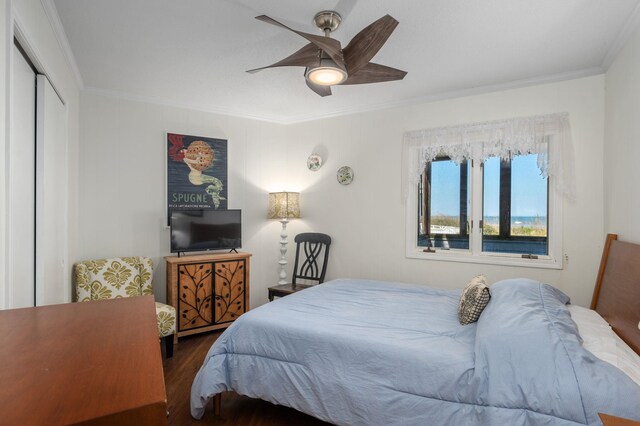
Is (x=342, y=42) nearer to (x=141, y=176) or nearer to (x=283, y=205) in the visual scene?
(x=283, y=205)

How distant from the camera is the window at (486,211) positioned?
340cm

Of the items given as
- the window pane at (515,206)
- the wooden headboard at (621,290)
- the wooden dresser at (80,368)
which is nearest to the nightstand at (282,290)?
the window pane at (515,206)

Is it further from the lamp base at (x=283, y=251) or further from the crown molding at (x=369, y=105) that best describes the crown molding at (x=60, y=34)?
the lamp base at (x=283, y=251)

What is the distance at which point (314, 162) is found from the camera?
459 centimetres

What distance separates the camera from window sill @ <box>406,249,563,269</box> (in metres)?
3.25

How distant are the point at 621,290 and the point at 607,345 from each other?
0.77 m

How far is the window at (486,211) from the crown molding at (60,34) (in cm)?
336

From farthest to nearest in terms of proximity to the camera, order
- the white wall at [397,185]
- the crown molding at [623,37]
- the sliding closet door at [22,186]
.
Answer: the white wall at [397,185], the crown molding at [623,37], the sliding closet door at [22,186]

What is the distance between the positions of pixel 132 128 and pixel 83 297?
1.78 m

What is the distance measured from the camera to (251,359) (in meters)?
2.25

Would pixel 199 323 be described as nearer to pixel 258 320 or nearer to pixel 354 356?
pixel 258 320

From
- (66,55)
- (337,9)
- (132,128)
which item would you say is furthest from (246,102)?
(337,9)

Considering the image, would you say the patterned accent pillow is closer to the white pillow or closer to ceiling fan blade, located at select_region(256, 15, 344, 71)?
the white pillow

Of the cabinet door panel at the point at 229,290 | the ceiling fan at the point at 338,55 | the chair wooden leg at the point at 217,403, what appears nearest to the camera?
the ceiling fan at the point at 338,55
